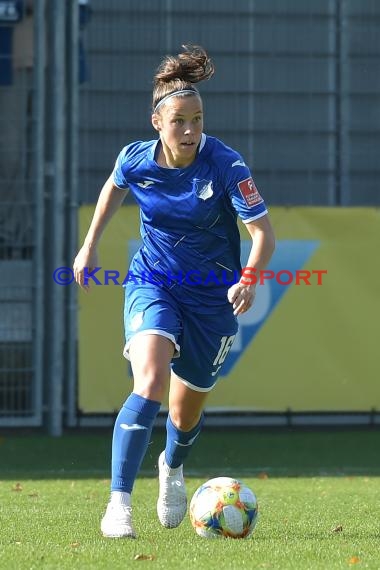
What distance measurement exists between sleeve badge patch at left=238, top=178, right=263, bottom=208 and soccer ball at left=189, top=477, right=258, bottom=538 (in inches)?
49.6

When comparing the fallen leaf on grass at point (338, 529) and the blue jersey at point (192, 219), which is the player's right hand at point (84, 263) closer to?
the blue jersey at point (192, 219)

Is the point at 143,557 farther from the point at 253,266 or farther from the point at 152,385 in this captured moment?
the point at 253,266

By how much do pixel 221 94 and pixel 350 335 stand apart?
111 inches

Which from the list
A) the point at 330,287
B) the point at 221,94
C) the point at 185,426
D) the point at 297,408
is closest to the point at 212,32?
the point at 221,94

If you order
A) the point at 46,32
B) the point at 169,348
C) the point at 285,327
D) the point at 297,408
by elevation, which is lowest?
the point at 297,408

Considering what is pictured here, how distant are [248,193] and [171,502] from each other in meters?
1.51

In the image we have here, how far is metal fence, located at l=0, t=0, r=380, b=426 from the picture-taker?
1183 cm

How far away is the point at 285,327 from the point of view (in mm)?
11734

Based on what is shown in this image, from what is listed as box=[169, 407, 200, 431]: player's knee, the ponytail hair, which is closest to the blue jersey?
the ponytail hair

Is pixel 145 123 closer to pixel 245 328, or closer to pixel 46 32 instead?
pixel 46 32

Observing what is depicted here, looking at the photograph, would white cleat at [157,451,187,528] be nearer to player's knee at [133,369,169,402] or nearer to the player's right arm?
player's knee at [133,369,169,402]

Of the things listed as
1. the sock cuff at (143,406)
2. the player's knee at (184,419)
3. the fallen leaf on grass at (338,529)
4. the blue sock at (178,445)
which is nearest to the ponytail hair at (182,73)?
the sock cuff at (143,406)

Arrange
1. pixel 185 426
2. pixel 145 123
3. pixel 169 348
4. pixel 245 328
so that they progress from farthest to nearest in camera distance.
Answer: pixel 145 123, pixel 245 328, pixel 185 426, pixel 169 348

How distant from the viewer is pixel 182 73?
6031 mm
